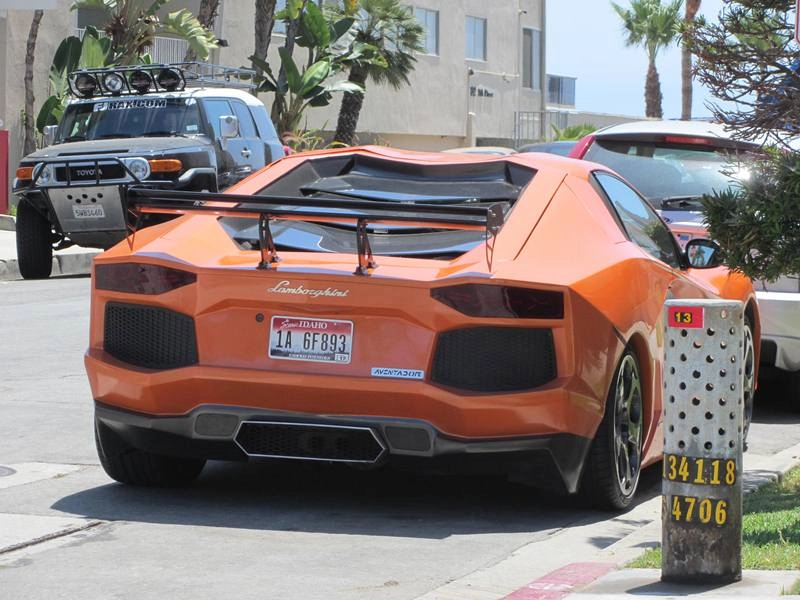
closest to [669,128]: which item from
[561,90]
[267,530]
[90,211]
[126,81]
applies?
[267,530]

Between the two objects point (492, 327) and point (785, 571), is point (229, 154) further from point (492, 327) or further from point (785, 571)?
point (785, 571)

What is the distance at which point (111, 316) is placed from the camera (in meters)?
6.67

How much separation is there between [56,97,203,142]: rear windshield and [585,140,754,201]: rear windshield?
7.90m

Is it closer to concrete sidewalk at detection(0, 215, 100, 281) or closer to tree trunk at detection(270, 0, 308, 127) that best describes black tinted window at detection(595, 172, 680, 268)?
concrete sidewalk at detection(0, 215, 100, 281)

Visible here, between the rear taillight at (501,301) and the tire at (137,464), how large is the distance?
59.6 inches

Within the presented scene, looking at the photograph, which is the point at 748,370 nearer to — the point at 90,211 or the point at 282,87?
the point at 90,211

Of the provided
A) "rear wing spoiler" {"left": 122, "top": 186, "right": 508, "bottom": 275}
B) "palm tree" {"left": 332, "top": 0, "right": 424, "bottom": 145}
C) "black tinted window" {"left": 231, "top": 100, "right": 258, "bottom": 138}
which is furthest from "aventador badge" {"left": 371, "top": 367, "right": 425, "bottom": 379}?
"palm tree" {"left": 332, "top": 0, "right": 424, "bottom": 145}

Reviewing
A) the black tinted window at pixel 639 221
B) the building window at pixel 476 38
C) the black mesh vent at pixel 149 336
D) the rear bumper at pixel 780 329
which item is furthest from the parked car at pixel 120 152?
the building window at pixel 476 38

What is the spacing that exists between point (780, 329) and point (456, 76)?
1647 inches

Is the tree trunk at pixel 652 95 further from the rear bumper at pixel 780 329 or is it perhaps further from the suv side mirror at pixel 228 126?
the rear bumper at pixel 780 329

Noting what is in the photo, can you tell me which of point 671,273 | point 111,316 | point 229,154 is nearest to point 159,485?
point 111,316

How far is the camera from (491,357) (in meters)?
6.21

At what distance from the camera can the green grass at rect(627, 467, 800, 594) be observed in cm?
550

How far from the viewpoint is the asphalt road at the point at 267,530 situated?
5.50 meters
